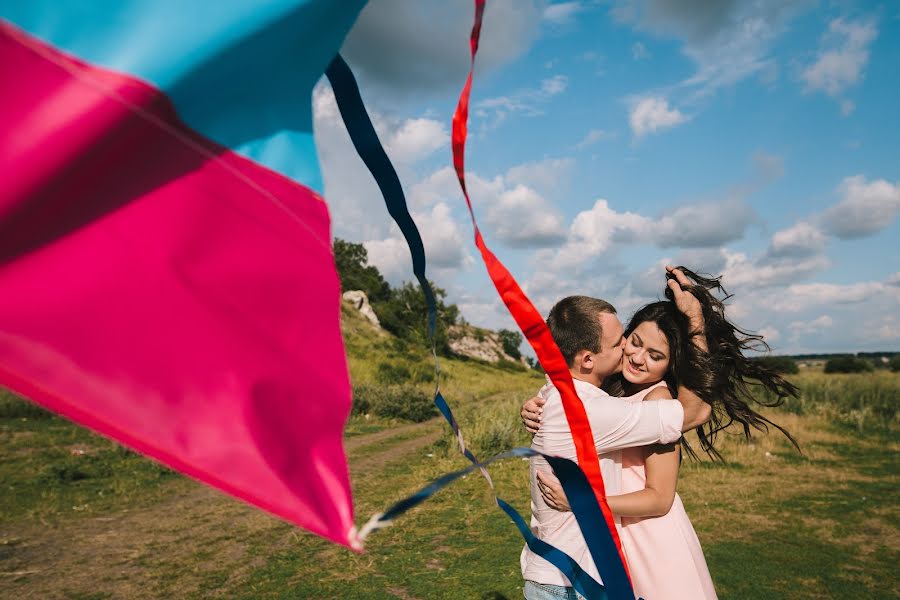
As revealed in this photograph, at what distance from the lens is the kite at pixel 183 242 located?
1080 millimetres

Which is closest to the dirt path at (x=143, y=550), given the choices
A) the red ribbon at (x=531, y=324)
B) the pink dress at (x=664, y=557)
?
the pink dress at (x=664, y=557)

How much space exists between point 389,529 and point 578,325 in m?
5.11

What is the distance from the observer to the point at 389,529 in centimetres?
693

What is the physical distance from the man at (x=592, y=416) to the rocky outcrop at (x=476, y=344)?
52421 millimetres

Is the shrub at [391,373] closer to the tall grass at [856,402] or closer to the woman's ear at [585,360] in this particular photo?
the tall grass at [856,402]

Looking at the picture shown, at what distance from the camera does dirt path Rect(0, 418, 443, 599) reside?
518 cm

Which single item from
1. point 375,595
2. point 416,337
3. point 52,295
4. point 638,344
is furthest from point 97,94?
point 416,337

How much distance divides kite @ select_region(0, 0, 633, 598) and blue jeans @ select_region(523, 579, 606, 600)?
115 centimetres

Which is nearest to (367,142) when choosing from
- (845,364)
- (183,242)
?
(183,242)

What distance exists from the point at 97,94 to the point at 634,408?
5.98ft

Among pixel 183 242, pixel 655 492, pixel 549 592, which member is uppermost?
pixel 183 242

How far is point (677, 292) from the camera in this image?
265cm

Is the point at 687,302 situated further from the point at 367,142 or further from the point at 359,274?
the point at 359,274

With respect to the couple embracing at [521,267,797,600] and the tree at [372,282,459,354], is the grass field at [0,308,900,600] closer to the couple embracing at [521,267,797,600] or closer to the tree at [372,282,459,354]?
the couple embracing at [521,267,797,600]
